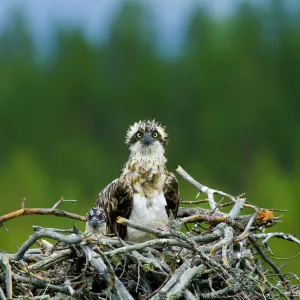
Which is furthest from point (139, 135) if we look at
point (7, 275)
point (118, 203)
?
point (7, 275)

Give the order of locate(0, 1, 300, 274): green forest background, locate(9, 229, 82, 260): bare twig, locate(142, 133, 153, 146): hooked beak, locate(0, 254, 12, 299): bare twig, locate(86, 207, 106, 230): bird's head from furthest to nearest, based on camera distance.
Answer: locate(0, 1, 300, 274): green forest background < locate(142, 133, 153, 146): hooked beak < locate(86, 207, 106, 230): bird's head < locate(9, 229, 82, 260): bare twig < locate(0, 254, 12, 299): bare twig

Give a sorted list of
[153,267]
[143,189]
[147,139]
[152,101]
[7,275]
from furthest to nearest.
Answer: [152,101] → [147,139] → [143,189] → [153,267] → [7,275]

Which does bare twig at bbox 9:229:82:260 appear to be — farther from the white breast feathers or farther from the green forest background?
the green forest background

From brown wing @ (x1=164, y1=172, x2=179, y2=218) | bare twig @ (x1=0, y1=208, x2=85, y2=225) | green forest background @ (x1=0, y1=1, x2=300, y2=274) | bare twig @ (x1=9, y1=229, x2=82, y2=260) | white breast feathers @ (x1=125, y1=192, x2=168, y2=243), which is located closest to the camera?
bare twig @ (x1=9, y1=229, x2=82, y2=260)

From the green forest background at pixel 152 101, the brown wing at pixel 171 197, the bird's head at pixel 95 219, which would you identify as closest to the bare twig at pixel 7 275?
the bird's head at pixel 95 219

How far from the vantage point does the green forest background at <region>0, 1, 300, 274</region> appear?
4538 cm

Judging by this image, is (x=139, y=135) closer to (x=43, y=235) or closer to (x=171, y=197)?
(x=171, y=197)

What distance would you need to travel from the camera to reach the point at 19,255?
851 centimetres

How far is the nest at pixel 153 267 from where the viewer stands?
27.9 ft

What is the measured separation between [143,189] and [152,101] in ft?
164

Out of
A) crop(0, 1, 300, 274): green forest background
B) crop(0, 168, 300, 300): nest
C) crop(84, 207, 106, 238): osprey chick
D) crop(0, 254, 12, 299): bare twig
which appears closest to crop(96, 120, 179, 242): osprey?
crop(84, 207, 106, 238): osprey chick

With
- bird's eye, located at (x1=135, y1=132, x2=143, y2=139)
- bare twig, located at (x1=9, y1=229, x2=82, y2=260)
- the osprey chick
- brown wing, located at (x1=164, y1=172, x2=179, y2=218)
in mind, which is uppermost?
bird's eye, located at (x1=135, y1=132, x2=143, y2=139)

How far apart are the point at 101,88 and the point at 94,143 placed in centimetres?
1037

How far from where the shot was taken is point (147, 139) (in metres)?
10.4
